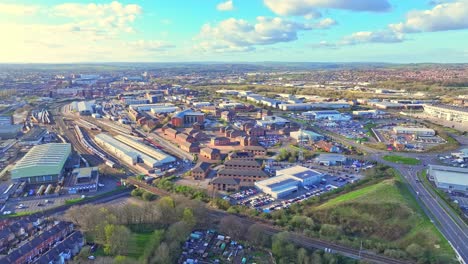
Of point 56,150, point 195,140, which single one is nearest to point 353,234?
point 195,140

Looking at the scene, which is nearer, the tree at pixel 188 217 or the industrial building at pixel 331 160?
the tree at pixel 188 217

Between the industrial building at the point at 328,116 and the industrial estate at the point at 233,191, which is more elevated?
the industrial building at the point at 328,116

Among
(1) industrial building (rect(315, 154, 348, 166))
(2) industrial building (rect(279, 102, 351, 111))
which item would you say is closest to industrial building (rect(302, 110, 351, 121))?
(2) industrial building (rect(279, 102, 351, 111))

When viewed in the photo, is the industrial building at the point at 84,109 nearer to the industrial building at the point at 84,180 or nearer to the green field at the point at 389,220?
the industrial building at the point at 84,180

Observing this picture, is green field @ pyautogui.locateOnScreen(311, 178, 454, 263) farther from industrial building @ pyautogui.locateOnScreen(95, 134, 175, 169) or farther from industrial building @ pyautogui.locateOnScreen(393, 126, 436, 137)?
industrial building @ pyautogui.locateOnScreen(393, 126, 436, 137)

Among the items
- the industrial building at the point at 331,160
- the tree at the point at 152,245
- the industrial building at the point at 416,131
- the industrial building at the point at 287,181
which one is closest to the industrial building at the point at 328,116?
the industrial building at the point at 416,131

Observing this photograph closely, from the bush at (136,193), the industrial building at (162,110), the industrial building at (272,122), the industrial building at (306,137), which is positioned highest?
the industrial building at (162,110)
